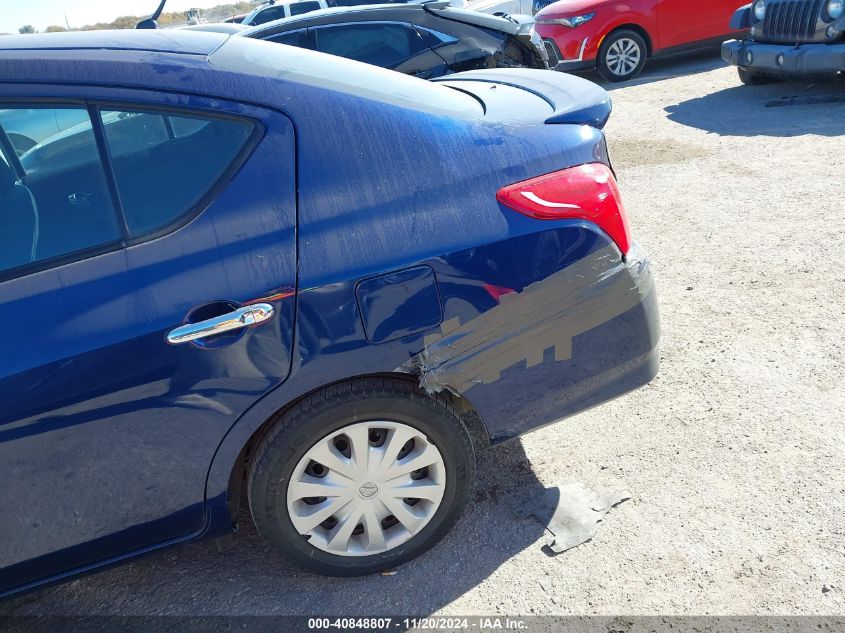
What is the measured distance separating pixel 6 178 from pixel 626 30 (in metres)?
9.05

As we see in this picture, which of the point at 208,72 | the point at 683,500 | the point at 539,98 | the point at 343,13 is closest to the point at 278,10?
the point at 343,13

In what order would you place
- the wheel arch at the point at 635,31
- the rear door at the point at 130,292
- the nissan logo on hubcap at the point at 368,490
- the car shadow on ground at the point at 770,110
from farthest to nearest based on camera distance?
1. the wheel arch at the point at 635,31
2. the car shadow on ground at the point at 770,110
3. the nissan logo on hubcap at the point at 368,490
4. the rear door at the point at 130,292

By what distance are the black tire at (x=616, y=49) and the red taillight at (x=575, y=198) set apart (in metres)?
7.93

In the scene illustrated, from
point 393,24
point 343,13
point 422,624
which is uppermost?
point 343,13

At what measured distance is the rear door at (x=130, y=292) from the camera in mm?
1957

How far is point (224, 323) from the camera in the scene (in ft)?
6.57

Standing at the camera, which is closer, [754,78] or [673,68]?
[754,78]

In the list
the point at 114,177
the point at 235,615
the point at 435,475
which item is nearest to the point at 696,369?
the point at 435,475

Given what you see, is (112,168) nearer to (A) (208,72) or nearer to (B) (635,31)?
(A) (208,72)

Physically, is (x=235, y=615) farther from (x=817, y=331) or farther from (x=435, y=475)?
(x=817, y=331)

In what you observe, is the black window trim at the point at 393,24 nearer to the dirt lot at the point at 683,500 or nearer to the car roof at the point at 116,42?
the dirt lot at the point at 683,500

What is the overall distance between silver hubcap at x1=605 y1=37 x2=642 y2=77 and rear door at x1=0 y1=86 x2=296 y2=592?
28.0ft

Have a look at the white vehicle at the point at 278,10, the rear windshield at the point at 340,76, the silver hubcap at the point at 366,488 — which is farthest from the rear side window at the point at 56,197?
the white vehicle at the point at 278,10

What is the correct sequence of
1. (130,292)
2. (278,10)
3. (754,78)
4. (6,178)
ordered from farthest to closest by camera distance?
(278,10) → (754,78) → (6,178) → (130,292)
